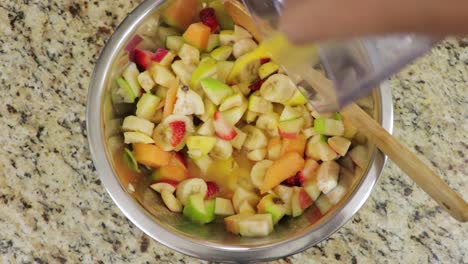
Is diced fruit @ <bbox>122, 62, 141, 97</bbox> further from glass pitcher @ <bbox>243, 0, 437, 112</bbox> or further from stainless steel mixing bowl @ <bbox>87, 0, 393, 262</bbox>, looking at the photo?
glass pitcher @ <bbox>243, 0, 437, 112</bbox>

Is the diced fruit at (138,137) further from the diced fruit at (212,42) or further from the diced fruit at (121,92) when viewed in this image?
the diced fruit at (212,42)

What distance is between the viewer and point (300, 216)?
1209mm

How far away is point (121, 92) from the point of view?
4.01 ft

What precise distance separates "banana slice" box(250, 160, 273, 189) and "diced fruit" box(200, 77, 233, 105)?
13 cm

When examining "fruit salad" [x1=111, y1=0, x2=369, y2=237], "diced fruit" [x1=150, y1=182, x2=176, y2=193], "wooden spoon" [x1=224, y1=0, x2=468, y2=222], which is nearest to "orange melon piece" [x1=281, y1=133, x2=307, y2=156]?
"fruit salad" [x1=111, y1=0, x2=369, y2=237]

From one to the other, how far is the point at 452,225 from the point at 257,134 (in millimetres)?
414

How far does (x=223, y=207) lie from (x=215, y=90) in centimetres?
21

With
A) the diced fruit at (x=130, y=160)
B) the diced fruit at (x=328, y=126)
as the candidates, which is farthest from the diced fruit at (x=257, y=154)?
the diced fruit at (x=130, y=160)

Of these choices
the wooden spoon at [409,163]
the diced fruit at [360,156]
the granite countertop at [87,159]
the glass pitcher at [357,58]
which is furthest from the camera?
the granite countertop at [87,159]

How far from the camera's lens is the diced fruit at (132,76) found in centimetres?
122

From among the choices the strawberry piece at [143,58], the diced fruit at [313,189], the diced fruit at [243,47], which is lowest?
the diced fruit at [313,189]

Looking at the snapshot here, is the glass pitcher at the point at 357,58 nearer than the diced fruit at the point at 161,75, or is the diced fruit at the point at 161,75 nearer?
the glass pitcher at the point at 357,58

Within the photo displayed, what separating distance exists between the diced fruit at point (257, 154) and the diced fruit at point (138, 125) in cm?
18

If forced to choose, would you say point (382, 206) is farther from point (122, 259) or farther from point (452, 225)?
point (122, 259)
